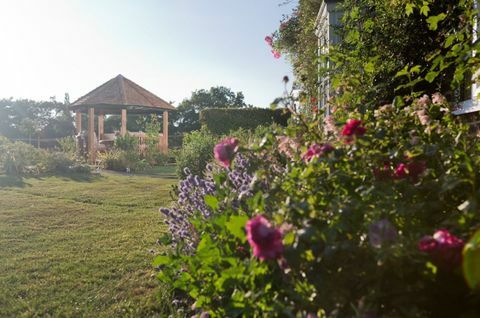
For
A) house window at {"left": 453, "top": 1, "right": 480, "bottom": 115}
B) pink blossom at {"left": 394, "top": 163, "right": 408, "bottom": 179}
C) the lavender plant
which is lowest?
the lavender plant

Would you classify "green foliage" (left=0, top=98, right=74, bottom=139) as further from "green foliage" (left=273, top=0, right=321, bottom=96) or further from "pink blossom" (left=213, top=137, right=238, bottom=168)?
"pink blossom" (left=213, top=137, right=238, bottom=168)

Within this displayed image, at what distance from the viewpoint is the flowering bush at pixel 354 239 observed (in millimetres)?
1198

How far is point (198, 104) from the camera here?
143 ft

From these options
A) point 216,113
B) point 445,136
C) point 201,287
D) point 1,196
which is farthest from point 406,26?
point 216,113

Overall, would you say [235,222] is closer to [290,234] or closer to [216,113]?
[290,234]

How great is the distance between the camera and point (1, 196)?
22.6ft

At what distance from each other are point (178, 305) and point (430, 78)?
201 centimetres

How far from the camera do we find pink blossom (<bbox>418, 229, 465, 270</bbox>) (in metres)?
1.16

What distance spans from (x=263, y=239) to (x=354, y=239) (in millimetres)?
443

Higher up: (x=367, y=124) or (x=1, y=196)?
(x=367, y=124)

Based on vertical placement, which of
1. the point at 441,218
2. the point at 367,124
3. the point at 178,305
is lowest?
the point at 178,305

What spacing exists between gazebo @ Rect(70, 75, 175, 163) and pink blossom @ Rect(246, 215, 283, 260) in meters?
15.6

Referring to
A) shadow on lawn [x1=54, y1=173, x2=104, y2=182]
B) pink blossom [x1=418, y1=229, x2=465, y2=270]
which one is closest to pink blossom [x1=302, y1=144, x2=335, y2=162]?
pink blossom [x1=418, y1=229, x2=465, y2=270]

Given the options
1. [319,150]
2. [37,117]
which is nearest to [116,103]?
[319,150]
